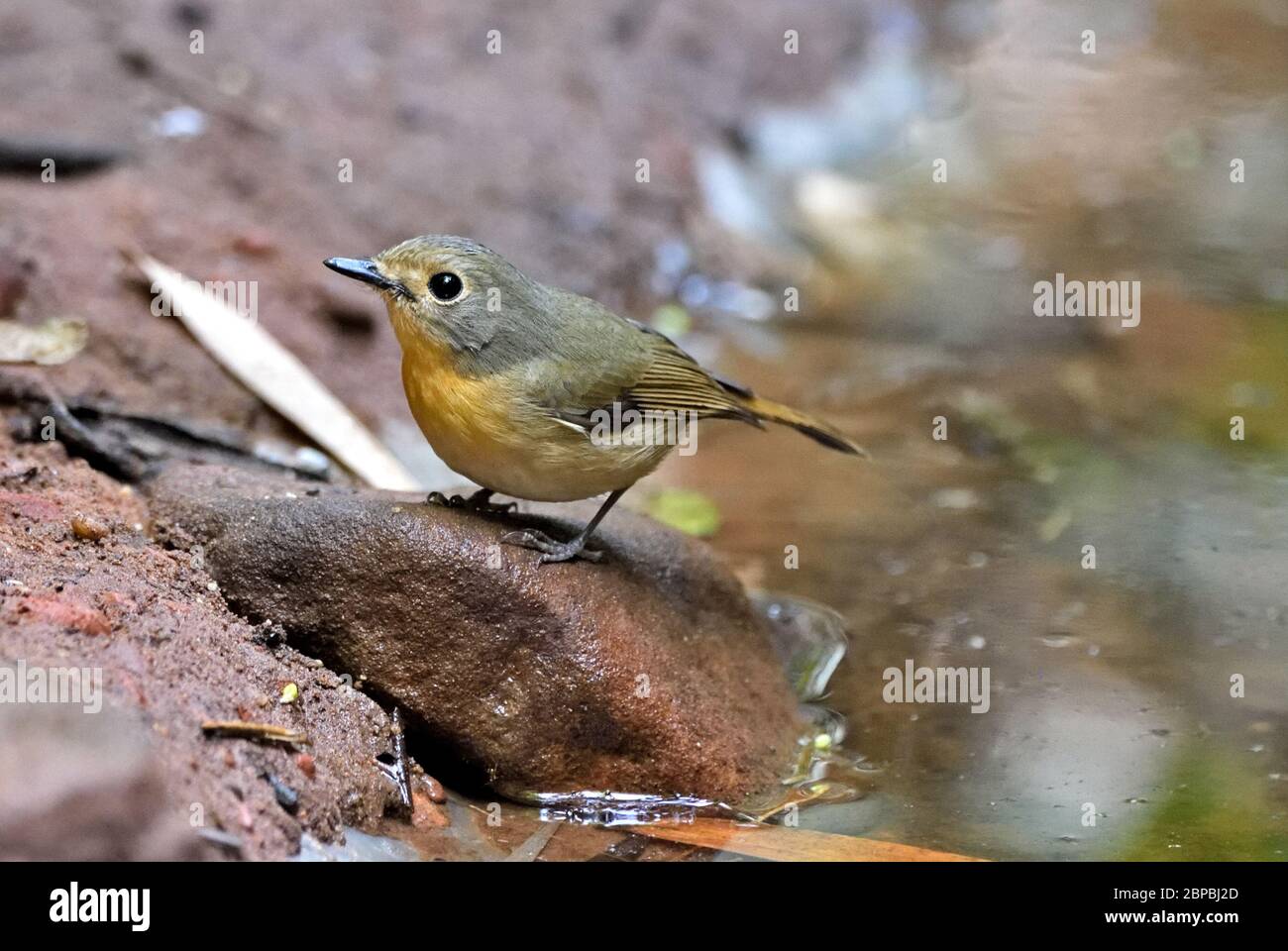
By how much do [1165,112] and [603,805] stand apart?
10.8 m

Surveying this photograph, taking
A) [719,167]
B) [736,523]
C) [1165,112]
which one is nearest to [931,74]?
[1165,112]

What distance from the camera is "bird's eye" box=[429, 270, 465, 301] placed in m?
4.91

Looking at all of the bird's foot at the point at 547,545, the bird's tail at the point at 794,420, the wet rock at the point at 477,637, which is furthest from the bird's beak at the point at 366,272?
the bird's tail at the point at 794,420

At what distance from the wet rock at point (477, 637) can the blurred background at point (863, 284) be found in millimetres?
721

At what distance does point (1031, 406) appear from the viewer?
8.27 meters

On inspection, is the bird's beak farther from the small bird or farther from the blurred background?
the blurred background

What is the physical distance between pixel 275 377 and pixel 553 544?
253cm

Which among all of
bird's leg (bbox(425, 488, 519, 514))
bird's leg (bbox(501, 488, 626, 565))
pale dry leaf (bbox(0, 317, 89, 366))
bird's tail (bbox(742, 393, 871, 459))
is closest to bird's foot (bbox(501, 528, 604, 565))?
bird's leg (bbox(501, 488, 626, 565))

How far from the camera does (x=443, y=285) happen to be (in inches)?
193

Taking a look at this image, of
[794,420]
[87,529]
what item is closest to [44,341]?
[87,529]

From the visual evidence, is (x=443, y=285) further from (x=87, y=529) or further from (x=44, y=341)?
(x=44, y=341)

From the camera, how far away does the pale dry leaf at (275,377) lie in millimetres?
6758

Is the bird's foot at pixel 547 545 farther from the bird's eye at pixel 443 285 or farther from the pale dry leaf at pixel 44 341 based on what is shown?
the pale dry leaf at pixel 44 341

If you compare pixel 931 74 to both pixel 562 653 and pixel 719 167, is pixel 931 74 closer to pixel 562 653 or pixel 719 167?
pixel 719 167
